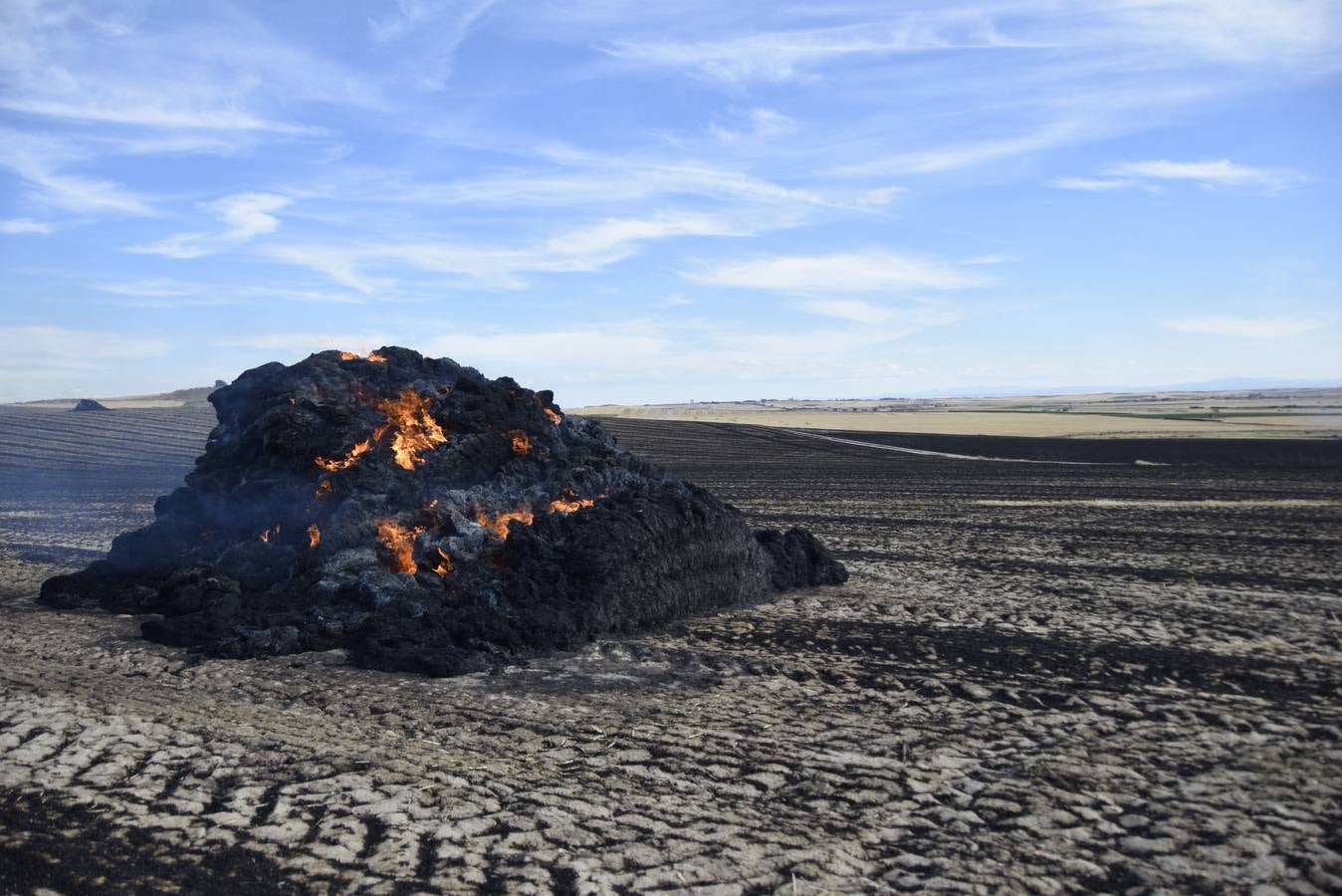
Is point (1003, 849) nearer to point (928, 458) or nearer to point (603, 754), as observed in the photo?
point (603, 754)

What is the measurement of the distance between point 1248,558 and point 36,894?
1605cm

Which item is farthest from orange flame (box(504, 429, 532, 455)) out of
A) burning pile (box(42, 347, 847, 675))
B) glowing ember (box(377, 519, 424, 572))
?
glowing ember (box(377, 519, 424, 572))

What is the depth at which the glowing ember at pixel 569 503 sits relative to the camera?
12969mm

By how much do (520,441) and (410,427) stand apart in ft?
4.79

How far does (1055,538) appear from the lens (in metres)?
18.0

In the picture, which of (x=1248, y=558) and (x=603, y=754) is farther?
(x=1248, y=558)

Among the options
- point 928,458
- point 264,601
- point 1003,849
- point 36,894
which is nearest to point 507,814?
point 36,894

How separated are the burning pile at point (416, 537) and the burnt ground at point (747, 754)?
565 millimetres

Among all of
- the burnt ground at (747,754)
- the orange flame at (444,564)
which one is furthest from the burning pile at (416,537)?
the burnt ground at (747,754)

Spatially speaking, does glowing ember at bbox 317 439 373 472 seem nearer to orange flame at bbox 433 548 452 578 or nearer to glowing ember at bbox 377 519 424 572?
glowing ember at bbox 377 519 424 572

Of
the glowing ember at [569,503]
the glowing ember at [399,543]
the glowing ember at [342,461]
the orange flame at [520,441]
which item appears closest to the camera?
the glowing ember at [399,543]

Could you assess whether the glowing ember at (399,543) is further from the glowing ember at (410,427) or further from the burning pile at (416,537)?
the glowing ember at (410,427)

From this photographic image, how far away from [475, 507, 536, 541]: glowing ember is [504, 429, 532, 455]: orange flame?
1.04 m

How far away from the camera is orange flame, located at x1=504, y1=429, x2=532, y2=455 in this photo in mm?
13430
